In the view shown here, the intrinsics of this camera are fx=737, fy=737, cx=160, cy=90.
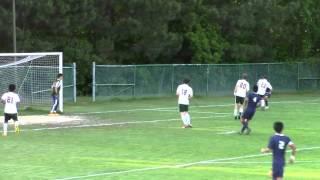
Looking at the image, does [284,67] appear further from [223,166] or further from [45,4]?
[223,166]

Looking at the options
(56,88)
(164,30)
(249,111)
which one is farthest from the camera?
(164,30)

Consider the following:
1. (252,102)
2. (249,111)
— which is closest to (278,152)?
(249,111)

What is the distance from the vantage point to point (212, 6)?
55781 millimetres

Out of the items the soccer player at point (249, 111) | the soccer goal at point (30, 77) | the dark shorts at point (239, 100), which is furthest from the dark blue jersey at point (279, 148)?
the soccer goal at point (30, 77)

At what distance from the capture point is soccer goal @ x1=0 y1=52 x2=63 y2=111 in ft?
121

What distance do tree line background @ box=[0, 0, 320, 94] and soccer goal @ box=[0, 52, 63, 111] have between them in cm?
472

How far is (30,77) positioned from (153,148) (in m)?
20.7

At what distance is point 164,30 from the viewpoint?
49.7 meters

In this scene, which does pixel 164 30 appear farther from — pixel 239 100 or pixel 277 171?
pixel 277 171

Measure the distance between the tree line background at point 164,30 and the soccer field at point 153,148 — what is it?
42.6ft

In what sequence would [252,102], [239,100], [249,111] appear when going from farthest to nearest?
1. [239,100]
2. [252,102]
3. [249,111]

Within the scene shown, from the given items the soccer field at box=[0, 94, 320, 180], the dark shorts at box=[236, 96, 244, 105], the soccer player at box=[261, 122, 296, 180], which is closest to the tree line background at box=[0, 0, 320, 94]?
the soccer field at box=[0, 94, 320, 180]

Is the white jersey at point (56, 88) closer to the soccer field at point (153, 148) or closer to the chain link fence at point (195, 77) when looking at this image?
the soccer field at point (153, 148)

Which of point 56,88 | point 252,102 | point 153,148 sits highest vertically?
point 56,88
